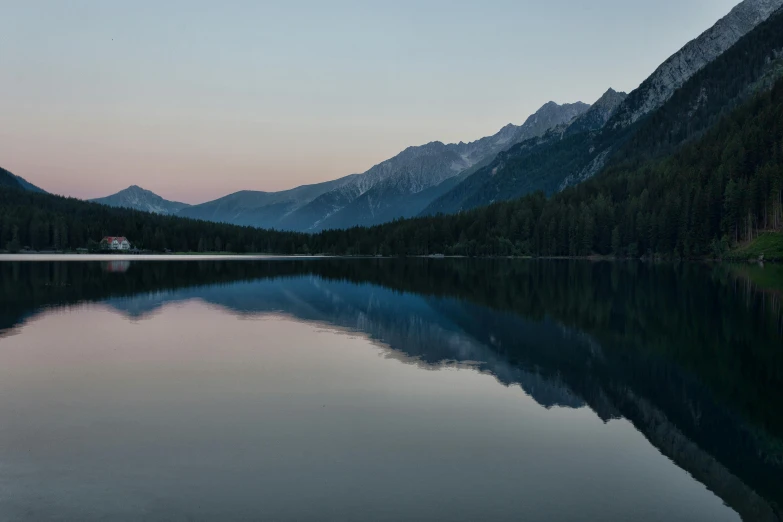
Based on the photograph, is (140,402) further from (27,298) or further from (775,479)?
(27,298)

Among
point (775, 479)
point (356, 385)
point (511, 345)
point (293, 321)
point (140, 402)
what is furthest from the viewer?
point (293, 321)

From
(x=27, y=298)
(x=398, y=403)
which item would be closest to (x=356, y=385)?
Result: (x=398, y=403)

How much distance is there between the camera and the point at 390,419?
2116cm

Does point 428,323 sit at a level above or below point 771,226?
below

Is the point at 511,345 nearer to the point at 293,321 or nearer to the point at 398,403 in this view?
the point at 398,403

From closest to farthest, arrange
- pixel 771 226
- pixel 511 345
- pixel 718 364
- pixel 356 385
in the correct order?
pixel 356 385 < pixel 718 364 < pixel 511 345 < pixel 771 226

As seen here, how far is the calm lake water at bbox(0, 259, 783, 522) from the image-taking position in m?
14.3

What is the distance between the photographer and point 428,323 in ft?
154

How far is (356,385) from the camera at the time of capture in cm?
2644

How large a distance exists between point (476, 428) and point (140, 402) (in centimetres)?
1443

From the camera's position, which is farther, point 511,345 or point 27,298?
point 27,298

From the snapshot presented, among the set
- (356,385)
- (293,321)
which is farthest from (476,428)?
(293,321)

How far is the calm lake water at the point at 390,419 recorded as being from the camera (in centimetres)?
1434

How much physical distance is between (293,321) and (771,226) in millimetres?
171201
